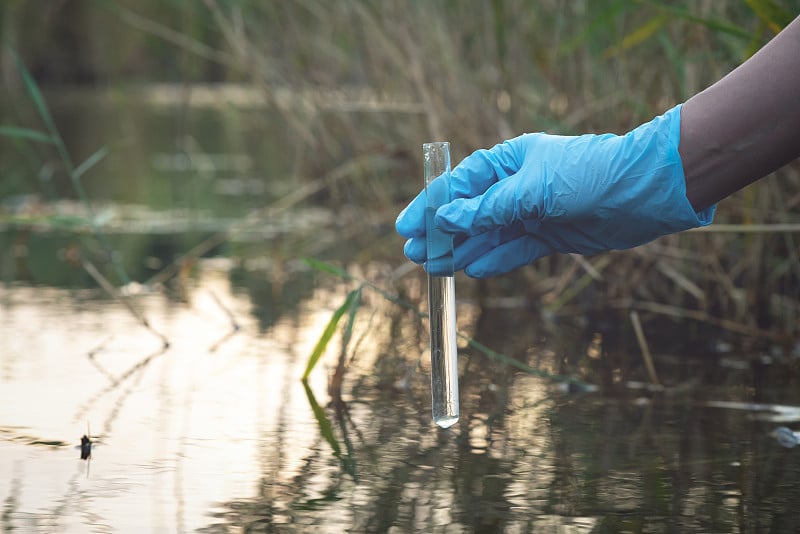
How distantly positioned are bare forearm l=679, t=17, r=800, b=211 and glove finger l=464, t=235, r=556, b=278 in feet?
0.79

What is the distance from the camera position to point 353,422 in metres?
1.98

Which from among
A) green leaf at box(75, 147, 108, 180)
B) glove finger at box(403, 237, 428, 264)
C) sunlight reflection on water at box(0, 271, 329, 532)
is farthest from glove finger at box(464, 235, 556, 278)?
green leaf at box(75, 147, 108, 180)

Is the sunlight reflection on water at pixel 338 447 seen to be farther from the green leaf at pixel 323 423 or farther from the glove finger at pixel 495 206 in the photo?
the glove finger at pixel 495 206

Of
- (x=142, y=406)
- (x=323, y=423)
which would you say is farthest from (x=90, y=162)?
(x=323, y=423)

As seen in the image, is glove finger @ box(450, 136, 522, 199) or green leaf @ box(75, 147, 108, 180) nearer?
glove finger @ box(450, 136, 522, 199)

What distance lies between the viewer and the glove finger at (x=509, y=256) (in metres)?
1.91

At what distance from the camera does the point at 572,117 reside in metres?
3.03

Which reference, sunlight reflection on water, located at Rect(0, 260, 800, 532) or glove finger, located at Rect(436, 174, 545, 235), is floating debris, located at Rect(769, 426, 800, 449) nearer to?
sunlight reflection on water, located at Rect(0, 260, 800, 532)

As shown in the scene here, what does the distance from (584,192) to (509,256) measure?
0.70 feet

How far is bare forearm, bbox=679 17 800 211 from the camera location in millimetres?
1629

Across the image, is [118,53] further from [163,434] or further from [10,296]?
[163,434]

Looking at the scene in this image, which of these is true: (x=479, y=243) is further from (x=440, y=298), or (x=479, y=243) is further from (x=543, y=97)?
(x=543, y=97)

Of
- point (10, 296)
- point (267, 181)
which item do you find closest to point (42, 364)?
point (10, 296)

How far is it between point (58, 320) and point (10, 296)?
317 mm
